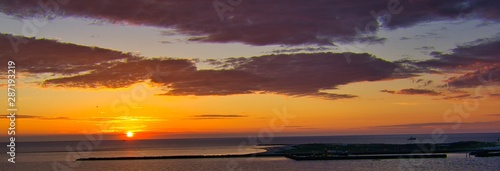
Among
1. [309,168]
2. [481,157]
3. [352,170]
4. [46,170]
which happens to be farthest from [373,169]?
[46,170]

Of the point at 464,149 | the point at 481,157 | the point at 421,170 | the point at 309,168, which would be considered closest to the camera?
the point at 421,170

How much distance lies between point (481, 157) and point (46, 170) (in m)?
85.8

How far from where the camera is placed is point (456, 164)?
277 feet

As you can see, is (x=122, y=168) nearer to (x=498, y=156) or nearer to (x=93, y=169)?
(x=93, y=169)

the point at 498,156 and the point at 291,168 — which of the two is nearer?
the point at 291,168

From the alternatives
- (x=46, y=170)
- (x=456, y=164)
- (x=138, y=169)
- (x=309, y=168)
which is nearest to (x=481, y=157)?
(x=456, y=164)

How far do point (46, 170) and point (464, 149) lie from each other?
9716cm

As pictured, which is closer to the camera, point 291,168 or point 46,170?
point 291,168

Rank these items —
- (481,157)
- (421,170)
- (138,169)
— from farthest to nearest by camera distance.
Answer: (481,157) < (138,169) < (421,170)

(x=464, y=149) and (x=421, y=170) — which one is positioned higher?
(x=464, y=149)

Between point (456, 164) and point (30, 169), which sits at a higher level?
point (30, 169)

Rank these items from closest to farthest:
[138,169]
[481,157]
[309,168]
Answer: [309,168]
[138,169]
[481,157]

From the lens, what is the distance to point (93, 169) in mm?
89125

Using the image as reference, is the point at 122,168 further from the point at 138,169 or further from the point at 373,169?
the point at 373,169
